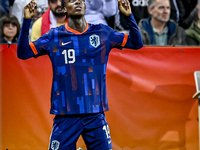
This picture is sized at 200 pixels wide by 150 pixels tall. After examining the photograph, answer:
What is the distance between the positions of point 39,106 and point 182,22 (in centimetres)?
234

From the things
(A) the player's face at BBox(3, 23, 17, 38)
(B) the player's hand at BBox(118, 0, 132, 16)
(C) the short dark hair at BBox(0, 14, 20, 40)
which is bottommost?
(A) the player's face at BBox(3, 23, 17, 38)

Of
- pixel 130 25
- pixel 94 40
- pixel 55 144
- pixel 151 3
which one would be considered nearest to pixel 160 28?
pixel 151 3

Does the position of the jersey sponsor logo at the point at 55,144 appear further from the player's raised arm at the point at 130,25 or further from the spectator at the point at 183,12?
the spectator at the point at 183,12

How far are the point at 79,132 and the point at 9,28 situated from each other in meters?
2.44

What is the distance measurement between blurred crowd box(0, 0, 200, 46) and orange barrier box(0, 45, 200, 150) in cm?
36

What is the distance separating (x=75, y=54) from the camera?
248cm

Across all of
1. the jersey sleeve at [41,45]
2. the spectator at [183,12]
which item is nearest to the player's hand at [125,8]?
the jersey sleeve at [41,45]

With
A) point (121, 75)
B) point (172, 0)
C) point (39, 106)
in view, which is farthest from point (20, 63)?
point (172, 0)

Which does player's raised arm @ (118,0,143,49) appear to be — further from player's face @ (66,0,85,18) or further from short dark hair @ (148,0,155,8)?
short dark hair @ (148,0,155,8)

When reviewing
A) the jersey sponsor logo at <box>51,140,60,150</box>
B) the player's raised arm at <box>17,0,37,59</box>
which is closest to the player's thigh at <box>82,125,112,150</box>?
the jersey sponsor logo at <box>51,140,60,150</box>

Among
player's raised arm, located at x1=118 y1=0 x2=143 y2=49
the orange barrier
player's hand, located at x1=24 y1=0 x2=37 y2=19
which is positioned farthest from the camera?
the orange barrier

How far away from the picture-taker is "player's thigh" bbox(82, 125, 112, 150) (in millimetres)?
2418

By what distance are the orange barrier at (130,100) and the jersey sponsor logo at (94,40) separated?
61.4 inches

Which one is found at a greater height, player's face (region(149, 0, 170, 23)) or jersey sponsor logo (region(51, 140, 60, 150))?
player's face (region(149, 0, 170, 23))
